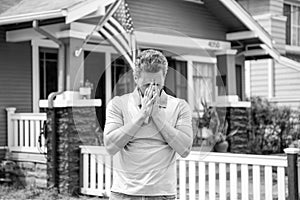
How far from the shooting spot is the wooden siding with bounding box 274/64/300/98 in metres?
18.1

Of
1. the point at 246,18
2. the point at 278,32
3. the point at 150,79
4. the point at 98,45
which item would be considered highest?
the point at 278,32

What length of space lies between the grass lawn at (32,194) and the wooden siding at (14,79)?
4.22 ft

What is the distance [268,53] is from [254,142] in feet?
6.87

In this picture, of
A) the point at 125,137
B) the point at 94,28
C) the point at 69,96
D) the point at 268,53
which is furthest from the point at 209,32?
the point at 125,137

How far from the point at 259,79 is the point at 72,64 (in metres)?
10.6

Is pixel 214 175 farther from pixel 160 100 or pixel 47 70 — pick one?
pixel 47 70

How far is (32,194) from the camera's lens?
8945mm

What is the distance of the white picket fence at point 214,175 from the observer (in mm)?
6633

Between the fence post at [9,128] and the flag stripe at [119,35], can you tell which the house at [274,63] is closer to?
the flag stripe at [119,35]

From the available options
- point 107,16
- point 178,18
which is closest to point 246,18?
point 178,18

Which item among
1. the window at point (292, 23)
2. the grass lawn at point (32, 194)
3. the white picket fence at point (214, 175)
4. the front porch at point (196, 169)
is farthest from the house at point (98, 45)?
the window at point (292, 23)

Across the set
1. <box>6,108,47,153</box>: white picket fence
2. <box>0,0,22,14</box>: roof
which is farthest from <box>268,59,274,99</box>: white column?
<box>6,108,47,153</box>: white picket fence

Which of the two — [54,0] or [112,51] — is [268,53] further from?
[54,0]

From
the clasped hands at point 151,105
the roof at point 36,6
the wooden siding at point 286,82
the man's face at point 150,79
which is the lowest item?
the clasped hands at point 151,105
